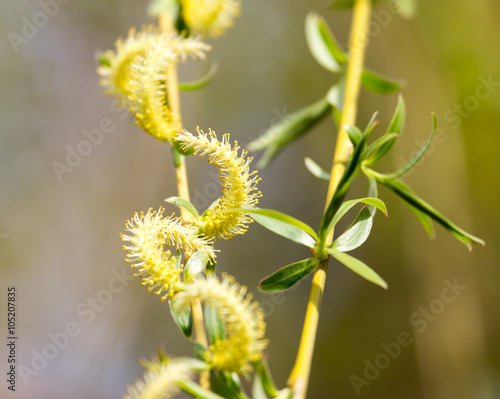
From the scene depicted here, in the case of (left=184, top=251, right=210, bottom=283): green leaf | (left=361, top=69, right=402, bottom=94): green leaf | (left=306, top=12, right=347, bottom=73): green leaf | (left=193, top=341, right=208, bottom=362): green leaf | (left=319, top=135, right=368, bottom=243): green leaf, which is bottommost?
(left=193, top=341, right=208, bottom=362): green leaf

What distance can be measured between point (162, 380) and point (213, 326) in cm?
8

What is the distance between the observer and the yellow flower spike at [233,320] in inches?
12.1

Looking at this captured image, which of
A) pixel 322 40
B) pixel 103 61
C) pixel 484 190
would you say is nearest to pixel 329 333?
pixel 484 190

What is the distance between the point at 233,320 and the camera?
0.31 metres

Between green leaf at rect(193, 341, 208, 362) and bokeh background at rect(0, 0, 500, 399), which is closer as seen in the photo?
green leaf at rect(193, 341, 208, 362)

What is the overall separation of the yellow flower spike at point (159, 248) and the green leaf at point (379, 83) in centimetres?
39

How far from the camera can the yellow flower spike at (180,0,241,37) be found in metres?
0.62

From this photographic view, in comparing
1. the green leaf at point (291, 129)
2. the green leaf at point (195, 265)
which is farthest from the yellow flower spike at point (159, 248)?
the green leaf at point (291, 129)

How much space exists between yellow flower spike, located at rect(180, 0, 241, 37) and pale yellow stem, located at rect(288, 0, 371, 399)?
0.18 m

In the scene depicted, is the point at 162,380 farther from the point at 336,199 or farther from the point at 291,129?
the point at 291,129

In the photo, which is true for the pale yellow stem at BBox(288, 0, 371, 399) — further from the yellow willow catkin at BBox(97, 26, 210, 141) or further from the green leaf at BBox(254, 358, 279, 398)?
the yellow willow catkin at BBox(97, 26, 210, 141)

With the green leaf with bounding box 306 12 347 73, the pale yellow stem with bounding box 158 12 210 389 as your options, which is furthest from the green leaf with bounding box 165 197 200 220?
the green leaf with bounding box 306 12 347 73

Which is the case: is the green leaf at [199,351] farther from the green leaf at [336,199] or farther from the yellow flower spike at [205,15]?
the yellow flower spike at [205,15]

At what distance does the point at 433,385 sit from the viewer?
1.45 metres
